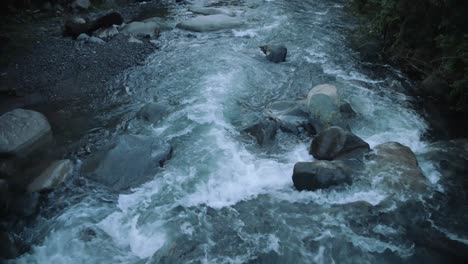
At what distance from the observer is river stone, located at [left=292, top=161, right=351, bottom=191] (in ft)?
19.7

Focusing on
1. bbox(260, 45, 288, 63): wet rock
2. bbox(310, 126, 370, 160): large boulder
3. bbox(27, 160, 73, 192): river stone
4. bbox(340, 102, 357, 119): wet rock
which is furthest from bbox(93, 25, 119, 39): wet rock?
bbox(310, 126, 370, 160): large boulder

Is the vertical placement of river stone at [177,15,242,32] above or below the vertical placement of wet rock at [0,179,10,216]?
above

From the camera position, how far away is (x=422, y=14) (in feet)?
31.5

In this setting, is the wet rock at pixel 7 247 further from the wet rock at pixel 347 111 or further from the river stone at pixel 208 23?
the river stone at pixel 208 23

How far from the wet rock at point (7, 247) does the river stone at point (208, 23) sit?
906 cm

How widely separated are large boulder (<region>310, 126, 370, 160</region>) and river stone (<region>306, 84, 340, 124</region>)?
675mm

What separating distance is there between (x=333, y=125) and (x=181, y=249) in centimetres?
398

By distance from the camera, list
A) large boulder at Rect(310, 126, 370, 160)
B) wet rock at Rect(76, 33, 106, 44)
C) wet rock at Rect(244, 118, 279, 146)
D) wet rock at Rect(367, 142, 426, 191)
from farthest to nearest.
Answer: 1. wet rock at Rect(76, 33, 106, 44)
2. wet rock at Rect(244, 118, 279, 146)
3. large boulder at Rect(310, 126, 370, 160)
4. wet rock at Rect(367, 142, 426, 191)

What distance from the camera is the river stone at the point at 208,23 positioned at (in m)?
12.6

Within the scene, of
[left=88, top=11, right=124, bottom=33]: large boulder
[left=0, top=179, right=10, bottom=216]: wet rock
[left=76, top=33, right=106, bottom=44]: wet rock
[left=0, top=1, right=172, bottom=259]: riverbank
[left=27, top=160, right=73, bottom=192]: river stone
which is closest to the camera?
[left=0, top=179, right=10, bottom=216]: wet rock

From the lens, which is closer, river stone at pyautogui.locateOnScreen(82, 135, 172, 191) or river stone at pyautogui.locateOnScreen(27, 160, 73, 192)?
river stone at pyautogui.locateOnScreen(27, 160, 73, 192)

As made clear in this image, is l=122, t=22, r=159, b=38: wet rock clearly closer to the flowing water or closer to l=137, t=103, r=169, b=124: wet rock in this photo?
the flowing water

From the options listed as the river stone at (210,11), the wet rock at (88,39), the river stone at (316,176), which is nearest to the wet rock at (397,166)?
the river stone at (316,176)

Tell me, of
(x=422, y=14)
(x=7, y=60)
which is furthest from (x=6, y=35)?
(x=422, y=14)
